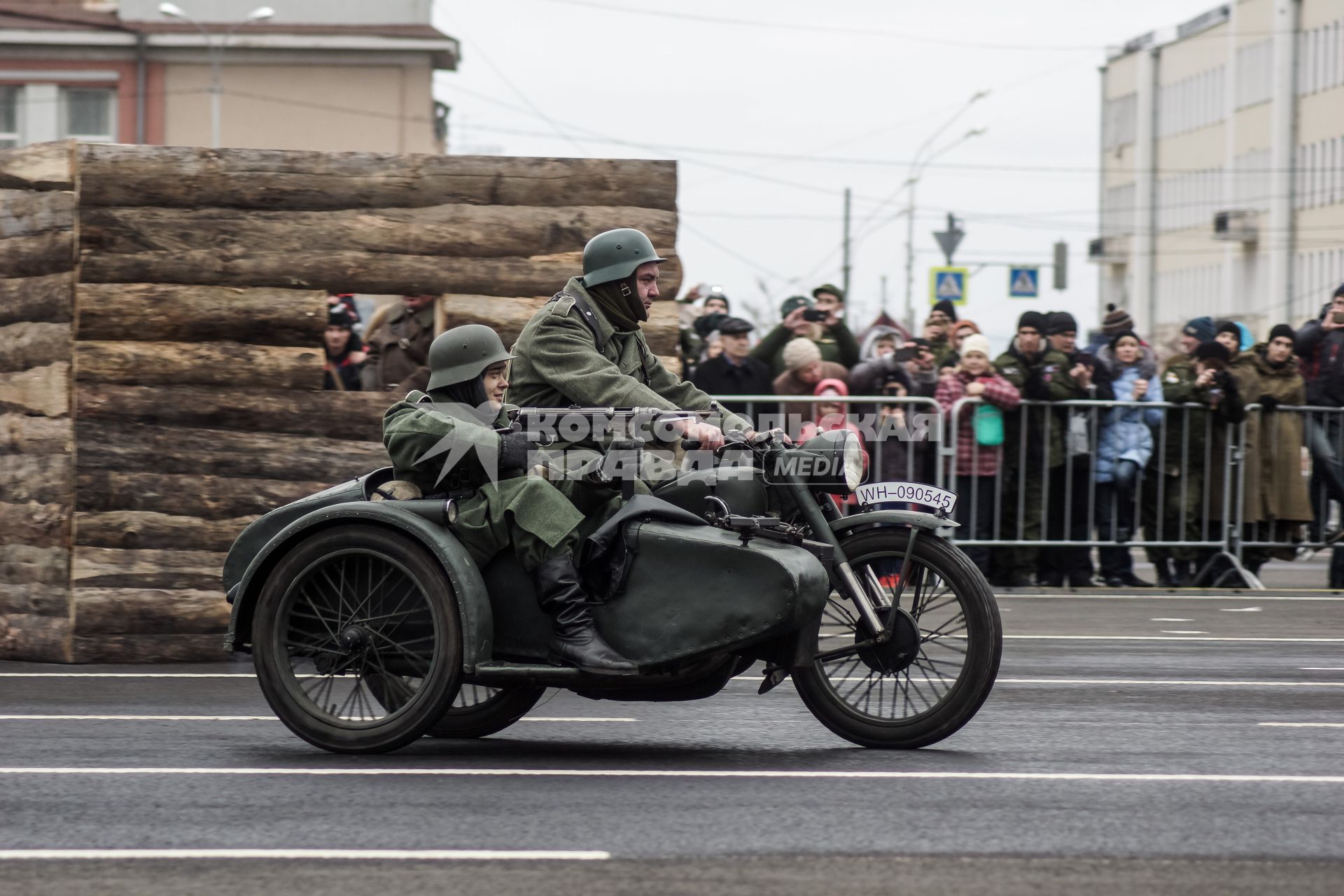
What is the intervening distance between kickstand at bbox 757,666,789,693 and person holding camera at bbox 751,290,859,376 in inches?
283

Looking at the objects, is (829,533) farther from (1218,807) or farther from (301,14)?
(301,14)

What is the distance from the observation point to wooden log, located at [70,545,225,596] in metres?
10.3

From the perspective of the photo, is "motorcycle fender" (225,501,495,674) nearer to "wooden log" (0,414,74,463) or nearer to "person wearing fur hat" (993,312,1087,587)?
"wooden log" (0,414,74,463)

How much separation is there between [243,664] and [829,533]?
4059 millimetres

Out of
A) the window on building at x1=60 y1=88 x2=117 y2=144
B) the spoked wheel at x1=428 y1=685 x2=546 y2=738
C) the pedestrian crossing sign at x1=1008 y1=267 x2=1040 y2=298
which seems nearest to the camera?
the spoked wheel at x1=428 y1=685 x2=546 y2=738

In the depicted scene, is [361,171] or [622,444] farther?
[361,171]

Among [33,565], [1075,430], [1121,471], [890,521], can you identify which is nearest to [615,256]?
[890,521]

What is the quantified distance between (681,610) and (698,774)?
56 centimetres

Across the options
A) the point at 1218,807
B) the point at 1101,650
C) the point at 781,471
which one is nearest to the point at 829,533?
the point at 781,471

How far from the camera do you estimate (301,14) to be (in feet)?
132

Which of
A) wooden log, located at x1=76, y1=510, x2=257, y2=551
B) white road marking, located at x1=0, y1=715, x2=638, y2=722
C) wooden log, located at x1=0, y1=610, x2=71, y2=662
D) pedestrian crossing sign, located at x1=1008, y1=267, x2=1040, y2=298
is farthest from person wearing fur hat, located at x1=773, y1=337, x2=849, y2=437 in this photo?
pedestrian crossing sign, located at x1=1008, y1=267, x2=1040, y2=298

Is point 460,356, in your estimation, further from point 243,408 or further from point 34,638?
point 34,638

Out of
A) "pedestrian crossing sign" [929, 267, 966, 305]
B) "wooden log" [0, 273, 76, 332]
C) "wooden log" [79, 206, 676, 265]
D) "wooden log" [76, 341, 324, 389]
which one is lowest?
"wooden log" [76, 341, 324, 389]

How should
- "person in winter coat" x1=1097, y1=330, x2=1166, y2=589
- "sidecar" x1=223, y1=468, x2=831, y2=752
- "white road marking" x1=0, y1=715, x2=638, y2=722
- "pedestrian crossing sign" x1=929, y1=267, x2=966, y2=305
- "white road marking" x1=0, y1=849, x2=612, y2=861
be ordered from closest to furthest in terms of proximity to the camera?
1. "white road marking" x1=0, y1=849, x2=612, y2=861
2. "sidecar" x1=223, y1=468, x2=831, y2=752
3. "white road marking" x1=0, y1=715, x2=638, y2=722
4. "person in winter coat" x1=1097, y1=330, x2=1166, y2=589
5. "pedestrian crossing sign" x1=929, y1=267, x2=966, y2=305
